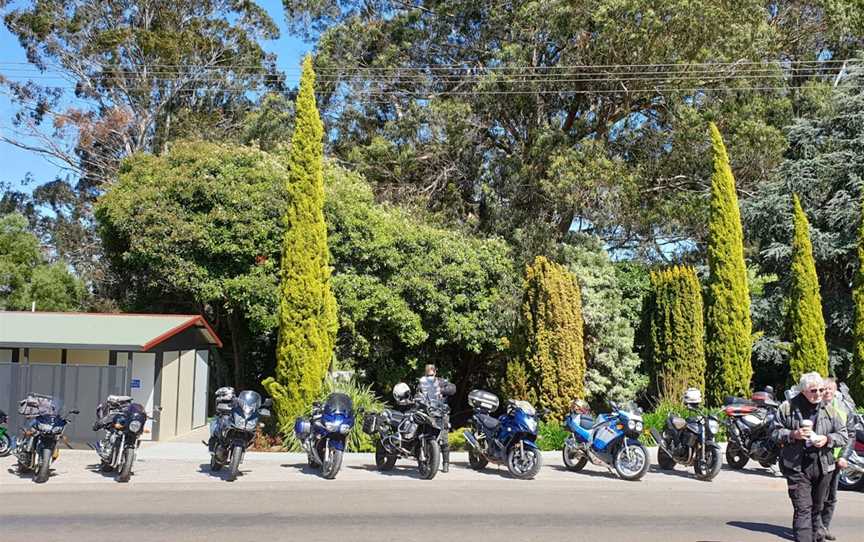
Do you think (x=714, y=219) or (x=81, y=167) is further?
(x=81, y=167)

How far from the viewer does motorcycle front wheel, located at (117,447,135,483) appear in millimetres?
11875

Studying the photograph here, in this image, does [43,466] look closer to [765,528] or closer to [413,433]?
[413,433]

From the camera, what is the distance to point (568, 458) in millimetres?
13453

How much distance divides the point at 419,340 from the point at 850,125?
1464 cm

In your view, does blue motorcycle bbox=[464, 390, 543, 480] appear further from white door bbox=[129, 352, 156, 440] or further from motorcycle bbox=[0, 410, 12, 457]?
motorcycle bbox=[0, 410, 12, 457]

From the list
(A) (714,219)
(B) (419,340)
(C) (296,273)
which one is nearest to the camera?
(C) (296,273)

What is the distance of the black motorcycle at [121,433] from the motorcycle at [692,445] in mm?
7956

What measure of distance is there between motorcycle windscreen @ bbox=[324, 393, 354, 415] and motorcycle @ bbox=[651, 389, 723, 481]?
4913 millimetres

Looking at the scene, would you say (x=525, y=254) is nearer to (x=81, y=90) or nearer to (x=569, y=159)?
(x=569, y=159)

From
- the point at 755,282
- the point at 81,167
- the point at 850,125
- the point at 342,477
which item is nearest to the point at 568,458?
the point at 342,477

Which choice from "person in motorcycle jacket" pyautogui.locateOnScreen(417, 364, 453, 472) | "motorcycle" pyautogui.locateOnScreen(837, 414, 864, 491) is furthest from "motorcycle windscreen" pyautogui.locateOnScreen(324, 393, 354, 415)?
"motorcycle" pyautogui.locateOnScreen(837, 414, 864, 491)

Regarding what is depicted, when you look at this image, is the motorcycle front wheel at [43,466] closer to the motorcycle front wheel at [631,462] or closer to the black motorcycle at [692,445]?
the motorcycle front wheel at [631,462]

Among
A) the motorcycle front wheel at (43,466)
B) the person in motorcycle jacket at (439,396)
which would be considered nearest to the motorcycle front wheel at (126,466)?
the motorcycle front wheel at (43,466)


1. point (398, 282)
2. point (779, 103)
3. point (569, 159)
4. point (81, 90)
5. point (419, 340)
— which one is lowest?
point (419, 340)
